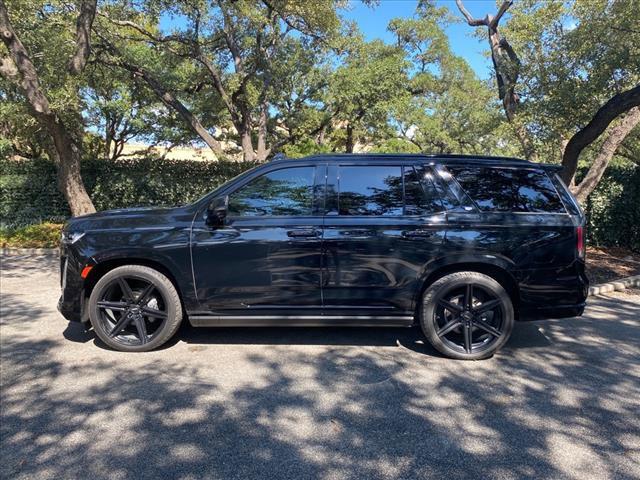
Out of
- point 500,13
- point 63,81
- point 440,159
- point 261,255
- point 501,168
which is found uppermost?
point 500,13

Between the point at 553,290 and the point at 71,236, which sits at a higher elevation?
the point at 71,236

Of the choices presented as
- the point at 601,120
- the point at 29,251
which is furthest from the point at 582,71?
the point at 29,251

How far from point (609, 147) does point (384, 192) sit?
6.91 meters

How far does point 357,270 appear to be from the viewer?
420 cm

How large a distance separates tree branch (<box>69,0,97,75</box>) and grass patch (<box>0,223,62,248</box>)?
3720 millimetres

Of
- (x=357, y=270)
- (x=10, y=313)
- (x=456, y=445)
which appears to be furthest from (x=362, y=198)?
(x=10, y=313)

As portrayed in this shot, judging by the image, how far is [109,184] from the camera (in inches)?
509

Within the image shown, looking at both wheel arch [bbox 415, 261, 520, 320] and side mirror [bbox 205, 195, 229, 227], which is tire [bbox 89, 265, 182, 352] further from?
wheel arch [bbox 415, 261, 520, 320]

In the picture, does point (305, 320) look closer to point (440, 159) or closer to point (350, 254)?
point (350, 254)

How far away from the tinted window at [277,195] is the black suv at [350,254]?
0.01m

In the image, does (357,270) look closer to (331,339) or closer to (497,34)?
(331,339)

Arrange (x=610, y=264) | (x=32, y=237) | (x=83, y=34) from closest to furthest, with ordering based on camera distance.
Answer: (x=610, y=264) → (x=83, y=34) → (x=32, y=237)

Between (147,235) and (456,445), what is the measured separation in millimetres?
3099

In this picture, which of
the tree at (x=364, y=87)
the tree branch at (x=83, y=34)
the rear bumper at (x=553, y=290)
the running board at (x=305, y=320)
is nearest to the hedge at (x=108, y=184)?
the tree branch at (x=83, y=34)
